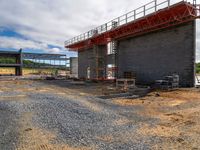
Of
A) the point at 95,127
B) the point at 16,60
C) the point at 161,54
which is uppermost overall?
the point at 16,60

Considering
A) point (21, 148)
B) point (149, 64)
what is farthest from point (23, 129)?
point (149, 64)

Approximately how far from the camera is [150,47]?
2336cm

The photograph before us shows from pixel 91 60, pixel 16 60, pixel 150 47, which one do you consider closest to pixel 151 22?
pixel 150 47

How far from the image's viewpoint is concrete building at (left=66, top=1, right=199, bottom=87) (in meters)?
19.0

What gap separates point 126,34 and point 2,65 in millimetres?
39259

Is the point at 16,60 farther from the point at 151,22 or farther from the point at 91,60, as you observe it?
the point at 151,22

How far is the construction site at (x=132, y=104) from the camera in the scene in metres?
6.17

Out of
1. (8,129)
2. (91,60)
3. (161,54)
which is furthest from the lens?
(91,60)

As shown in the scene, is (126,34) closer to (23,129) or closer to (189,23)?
(189,23)

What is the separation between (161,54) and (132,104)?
433 inches

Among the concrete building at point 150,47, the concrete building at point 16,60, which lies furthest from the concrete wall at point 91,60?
the concrete building at point 16,60

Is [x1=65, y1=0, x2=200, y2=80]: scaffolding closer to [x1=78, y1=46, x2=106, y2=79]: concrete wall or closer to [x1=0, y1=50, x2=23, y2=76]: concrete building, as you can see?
[x1=78, y1=46, x2=106, y2=79]: concrete wall

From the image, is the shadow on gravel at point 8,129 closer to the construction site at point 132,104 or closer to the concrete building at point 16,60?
the construction site at point 132,104

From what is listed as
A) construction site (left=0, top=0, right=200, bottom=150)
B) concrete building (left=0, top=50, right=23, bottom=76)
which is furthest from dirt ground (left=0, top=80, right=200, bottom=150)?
concrete building (left=0, top=50, right=23, bottom=76)
